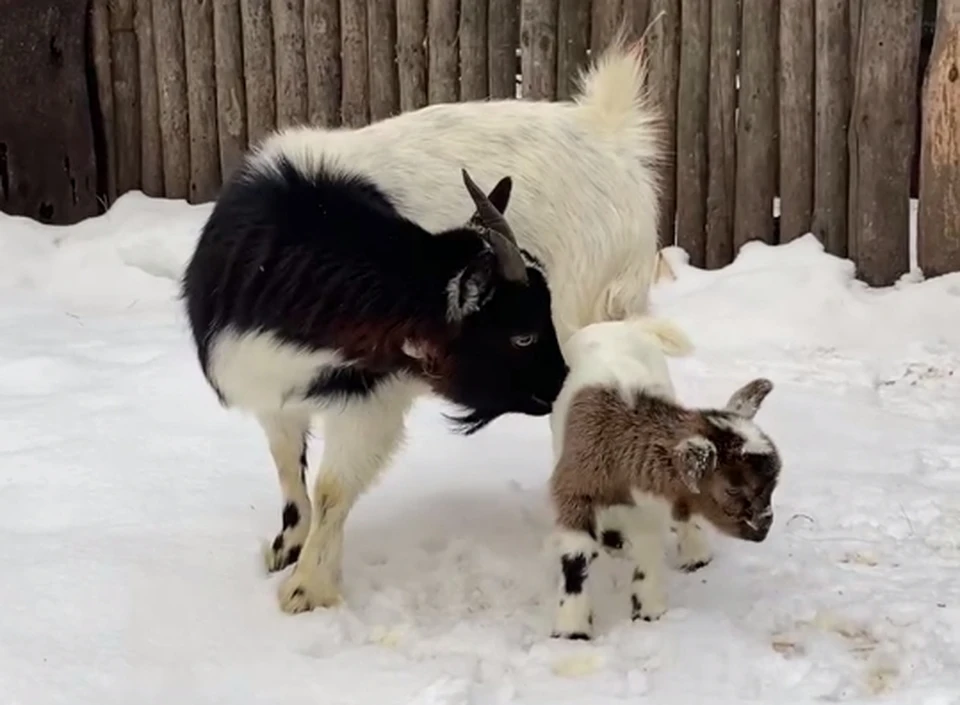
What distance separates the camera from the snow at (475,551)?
3.04 m

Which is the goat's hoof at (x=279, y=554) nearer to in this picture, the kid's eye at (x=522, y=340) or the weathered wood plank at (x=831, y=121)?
the kid's eye at (x=522, y=340)

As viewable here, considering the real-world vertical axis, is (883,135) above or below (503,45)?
below

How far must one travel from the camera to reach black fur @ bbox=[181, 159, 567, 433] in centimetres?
338

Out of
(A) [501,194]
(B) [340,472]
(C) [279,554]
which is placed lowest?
(C) [279,554]

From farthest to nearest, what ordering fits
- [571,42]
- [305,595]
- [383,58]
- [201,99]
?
[201,99], [383,58], [571,42], [305,595]

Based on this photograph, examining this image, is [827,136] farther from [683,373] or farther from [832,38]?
[683,373]

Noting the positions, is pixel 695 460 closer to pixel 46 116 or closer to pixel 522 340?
pixel 522 340

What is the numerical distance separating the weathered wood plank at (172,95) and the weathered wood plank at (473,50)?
1.84m

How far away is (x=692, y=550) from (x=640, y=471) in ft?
1.76

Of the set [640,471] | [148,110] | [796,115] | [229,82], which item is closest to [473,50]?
[229,82]

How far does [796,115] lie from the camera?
6301 mm

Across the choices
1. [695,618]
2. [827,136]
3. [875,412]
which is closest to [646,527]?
[695,618]

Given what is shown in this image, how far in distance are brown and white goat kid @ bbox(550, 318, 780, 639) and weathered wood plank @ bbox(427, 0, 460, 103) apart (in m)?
3.75

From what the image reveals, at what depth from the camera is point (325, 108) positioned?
24.3 feet
